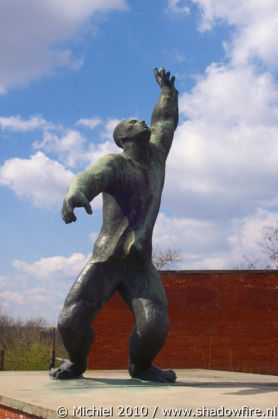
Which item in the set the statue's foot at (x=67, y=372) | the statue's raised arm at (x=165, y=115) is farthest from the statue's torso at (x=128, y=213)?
the statue's foot at (x=67, y=372)

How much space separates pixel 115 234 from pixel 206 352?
12.1 metres

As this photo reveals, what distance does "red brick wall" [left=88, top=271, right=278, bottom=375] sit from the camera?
15859 mm

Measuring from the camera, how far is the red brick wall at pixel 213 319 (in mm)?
15859

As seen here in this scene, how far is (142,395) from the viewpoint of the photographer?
369 centimetres

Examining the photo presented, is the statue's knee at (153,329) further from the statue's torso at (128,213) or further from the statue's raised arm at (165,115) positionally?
the statue's raised arm at (165,115)

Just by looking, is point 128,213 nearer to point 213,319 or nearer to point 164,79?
point 164,79

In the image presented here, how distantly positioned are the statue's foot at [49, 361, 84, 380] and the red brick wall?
11.3m

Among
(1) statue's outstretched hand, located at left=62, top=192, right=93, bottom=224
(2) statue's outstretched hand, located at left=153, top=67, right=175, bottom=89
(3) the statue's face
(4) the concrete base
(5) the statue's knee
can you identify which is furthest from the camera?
(2) statue's outstretched hand, located at left=153, top=67, right=175, bottom=89

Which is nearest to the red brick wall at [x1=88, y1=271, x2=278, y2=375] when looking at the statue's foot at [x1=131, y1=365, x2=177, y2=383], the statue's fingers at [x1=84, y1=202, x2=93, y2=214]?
the statue's foot at [x1=131, y1=365, x2=177, y2=383]

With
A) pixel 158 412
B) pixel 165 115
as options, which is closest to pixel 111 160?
pixel 165 115

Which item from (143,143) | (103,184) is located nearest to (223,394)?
(103,184)

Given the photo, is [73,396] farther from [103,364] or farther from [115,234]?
[103,364]

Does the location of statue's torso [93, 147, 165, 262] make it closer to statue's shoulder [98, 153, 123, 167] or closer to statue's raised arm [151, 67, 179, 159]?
statue's shoulder [98, 153, 123, 167]

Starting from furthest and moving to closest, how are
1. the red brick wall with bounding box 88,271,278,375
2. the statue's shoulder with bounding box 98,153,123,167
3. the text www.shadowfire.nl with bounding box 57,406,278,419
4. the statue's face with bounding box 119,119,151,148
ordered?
the red brick wall with bounding box 88,271,278,375
the statue's face with bounding box 119,119,151,148
the statue's shoulder with bounding box 98,153,123,167
the text www.shadowfire.nl with bounding box 57,406,278,419
